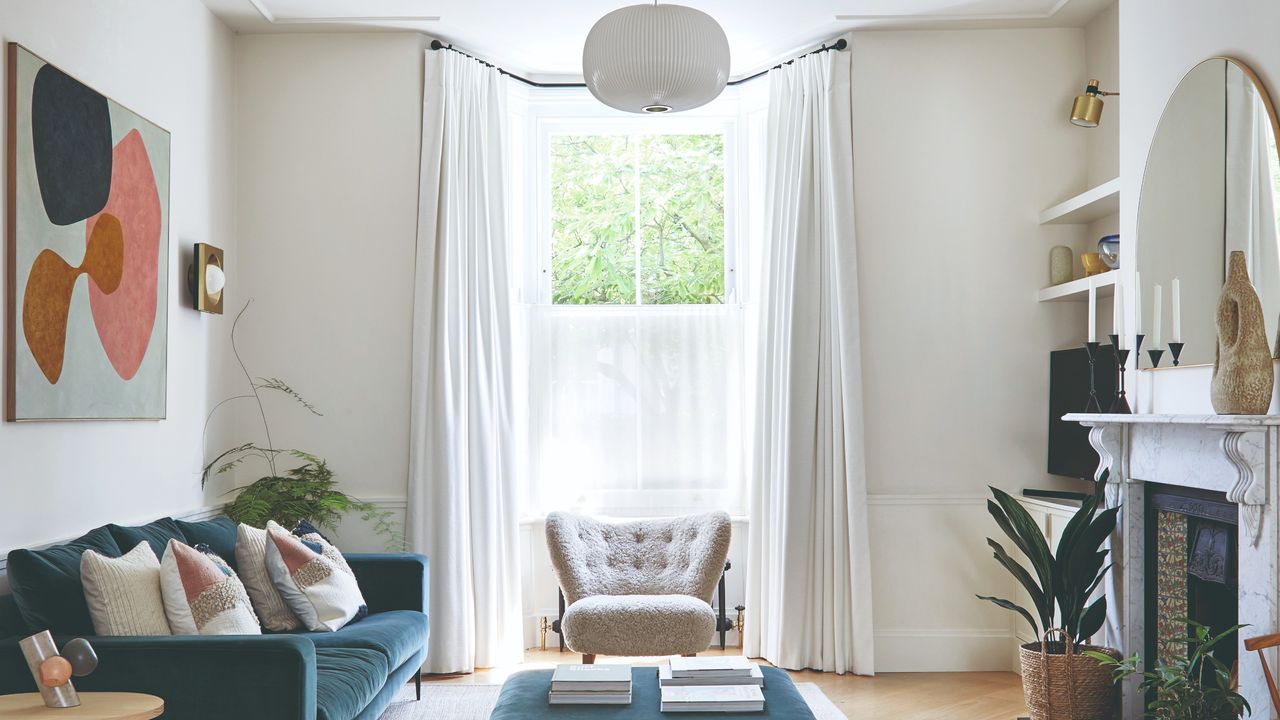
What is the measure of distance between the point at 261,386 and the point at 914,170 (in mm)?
3149

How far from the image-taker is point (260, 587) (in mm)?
3357

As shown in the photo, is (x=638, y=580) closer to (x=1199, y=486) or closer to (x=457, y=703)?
(x=457, y=703)

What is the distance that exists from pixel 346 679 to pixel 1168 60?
3.24 m

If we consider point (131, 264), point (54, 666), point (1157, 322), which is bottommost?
point (54, 666)

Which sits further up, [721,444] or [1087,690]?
[721,444]

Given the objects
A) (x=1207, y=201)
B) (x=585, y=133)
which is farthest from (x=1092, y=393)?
(x=585, y=133)

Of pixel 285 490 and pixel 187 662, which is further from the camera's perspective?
pixel 285 490

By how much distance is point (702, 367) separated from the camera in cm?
511

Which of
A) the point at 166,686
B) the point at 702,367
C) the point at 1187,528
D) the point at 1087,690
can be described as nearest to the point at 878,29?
the point at 702,367

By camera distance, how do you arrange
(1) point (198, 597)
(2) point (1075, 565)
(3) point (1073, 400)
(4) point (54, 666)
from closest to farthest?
(4) point (54, 666), (1) point (198, 597), (2) point (1075, 565), (3) point (1073, 400)

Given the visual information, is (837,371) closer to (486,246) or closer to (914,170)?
(914,170)

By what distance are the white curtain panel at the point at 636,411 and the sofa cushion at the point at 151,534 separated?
1.90 metres

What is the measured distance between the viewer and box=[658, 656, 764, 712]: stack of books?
275 cm

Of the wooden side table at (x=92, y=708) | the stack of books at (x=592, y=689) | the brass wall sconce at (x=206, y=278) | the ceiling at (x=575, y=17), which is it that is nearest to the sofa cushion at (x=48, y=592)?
the wooden side table at (x=92, y=708)
